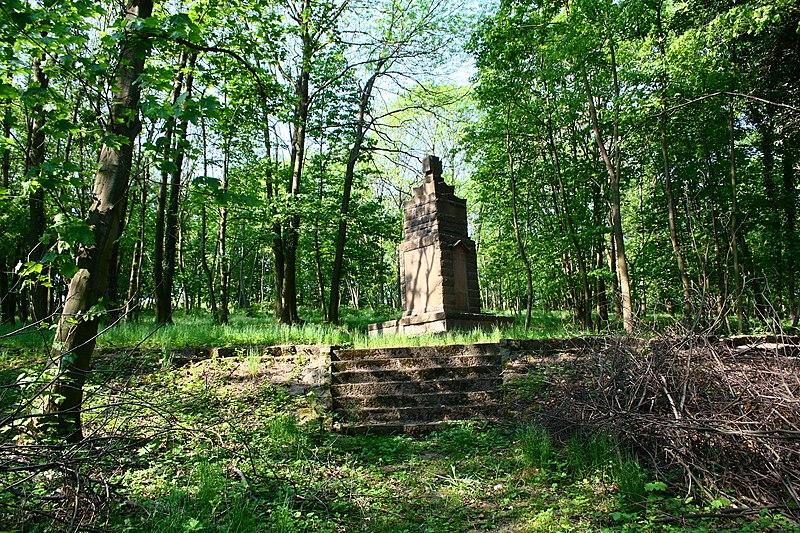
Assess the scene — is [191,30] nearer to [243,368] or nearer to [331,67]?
[243,368]

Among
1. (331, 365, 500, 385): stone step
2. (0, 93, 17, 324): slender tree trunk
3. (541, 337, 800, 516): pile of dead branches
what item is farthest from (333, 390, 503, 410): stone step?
(0, 93, 17, 324): slender tree trunk

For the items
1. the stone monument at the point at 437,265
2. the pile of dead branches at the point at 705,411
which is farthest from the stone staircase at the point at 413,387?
the stone monument at the point at 437,265

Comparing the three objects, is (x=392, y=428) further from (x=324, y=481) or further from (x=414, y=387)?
(x=324, y=481)

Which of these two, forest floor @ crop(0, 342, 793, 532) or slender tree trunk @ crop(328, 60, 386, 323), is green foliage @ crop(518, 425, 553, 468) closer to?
forest floor @ crop(0, 342, 793, 532)

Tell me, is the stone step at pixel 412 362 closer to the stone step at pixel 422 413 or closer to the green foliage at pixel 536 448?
the stone step at pixel 422 413

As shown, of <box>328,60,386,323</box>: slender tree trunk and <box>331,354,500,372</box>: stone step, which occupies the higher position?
<box>328,60,386,323</box>: slender tree trunk

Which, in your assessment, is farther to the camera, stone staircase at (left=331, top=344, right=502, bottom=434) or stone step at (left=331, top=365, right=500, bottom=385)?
stone step at (left=331, top=365, right=500, bottom=385)

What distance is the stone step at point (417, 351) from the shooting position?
29.1ft

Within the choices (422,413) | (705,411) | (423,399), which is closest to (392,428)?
(422,413)

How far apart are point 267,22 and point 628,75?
Answer: 9.21 metres

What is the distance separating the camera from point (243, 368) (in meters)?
8.70

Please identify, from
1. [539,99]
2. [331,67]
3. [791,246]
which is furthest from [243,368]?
[791,246]

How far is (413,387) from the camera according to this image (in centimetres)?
823

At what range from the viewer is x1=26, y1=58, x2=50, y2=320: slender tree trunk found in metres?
4.08
